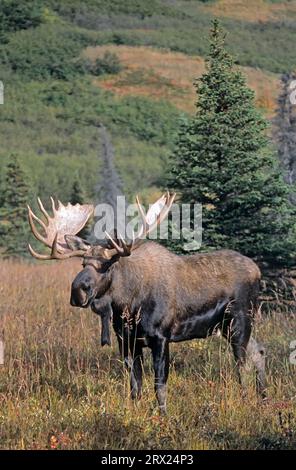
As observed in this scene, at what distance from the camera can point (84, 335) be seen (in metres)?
9.98

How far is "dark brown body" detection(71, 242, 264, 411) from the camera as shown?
24.9ft

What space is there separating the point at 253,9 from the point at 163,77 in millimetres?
28924

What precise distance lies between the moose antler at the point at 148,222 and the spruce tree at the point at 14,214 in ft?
51.4

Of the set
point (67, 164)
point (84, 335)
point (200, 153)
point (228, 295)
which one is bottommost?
point (67, 164)

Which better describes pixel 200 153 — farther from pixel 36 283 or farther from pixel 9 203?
pixel 9 203

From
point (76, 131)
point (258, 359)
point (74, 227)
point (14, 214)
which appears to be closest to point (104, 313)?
point (74, 227)

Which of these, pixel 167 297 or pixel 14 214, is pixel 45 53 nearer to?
pixel 14 214

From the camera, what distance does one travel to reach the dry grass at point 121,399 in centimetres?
647

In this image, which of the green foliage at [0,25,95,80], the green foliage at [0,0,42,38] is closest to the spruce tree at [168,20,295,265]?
the green foliage at [0,25,95,80]

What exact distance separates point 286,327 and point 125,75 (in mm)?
62001

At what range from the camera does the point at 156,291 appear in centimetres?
784

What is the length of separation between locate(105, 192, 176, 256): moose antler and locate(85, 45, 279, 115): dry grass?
177 feet

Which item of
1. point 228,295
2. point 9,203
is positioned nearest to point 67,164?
point 9,203

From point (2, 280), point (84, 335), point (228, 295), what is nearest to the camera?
point (228, 295)
